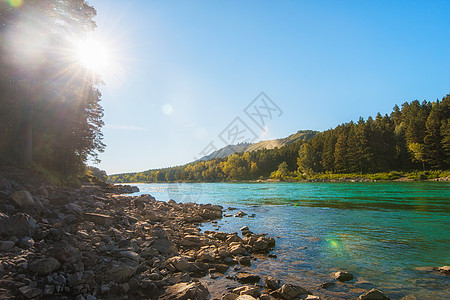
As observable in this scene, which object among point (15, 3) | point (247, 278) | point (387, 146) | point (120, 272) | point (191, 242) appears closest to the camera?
point (120, 272)

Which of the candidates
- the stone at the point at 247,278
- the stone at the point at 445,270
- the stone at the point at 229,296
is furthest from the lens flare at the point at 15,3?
the stone at the point at 445,270

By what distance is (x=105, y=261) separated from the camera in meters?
6.38

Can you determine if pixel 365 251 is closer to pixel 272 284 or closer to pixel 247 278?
pixel 272 284

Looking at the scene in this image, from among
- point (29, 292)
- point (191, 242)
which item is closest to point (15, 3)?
point (191, 242)

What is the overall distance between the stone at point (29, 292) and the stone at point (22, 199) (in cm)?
530

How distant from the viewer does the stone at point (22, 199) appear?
8.56 metres

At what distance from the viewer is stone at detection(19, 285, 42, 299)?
14.9ft

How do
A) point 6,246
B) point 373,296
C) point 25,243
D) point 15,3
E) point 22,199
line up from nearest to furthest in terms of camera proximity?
1. point 373,296
2. point 6,246
3. point 25,243
4. point 22,199
5. point 15,3

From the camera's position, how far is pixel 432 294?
5.88 metres

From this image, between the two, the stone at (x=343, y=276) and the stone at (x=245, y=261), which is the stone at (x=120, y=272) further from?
the stone at (x=343, y=276)

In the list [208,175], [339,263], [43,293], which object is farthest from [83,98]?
[208,175]

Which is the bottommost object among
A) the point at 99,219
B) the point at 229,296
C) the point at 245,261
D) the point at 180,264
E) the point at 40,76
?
the point at 245,261

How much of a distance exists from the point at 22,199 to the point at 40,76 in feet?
48.0

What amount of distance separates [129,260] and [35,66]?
61.7 feet
